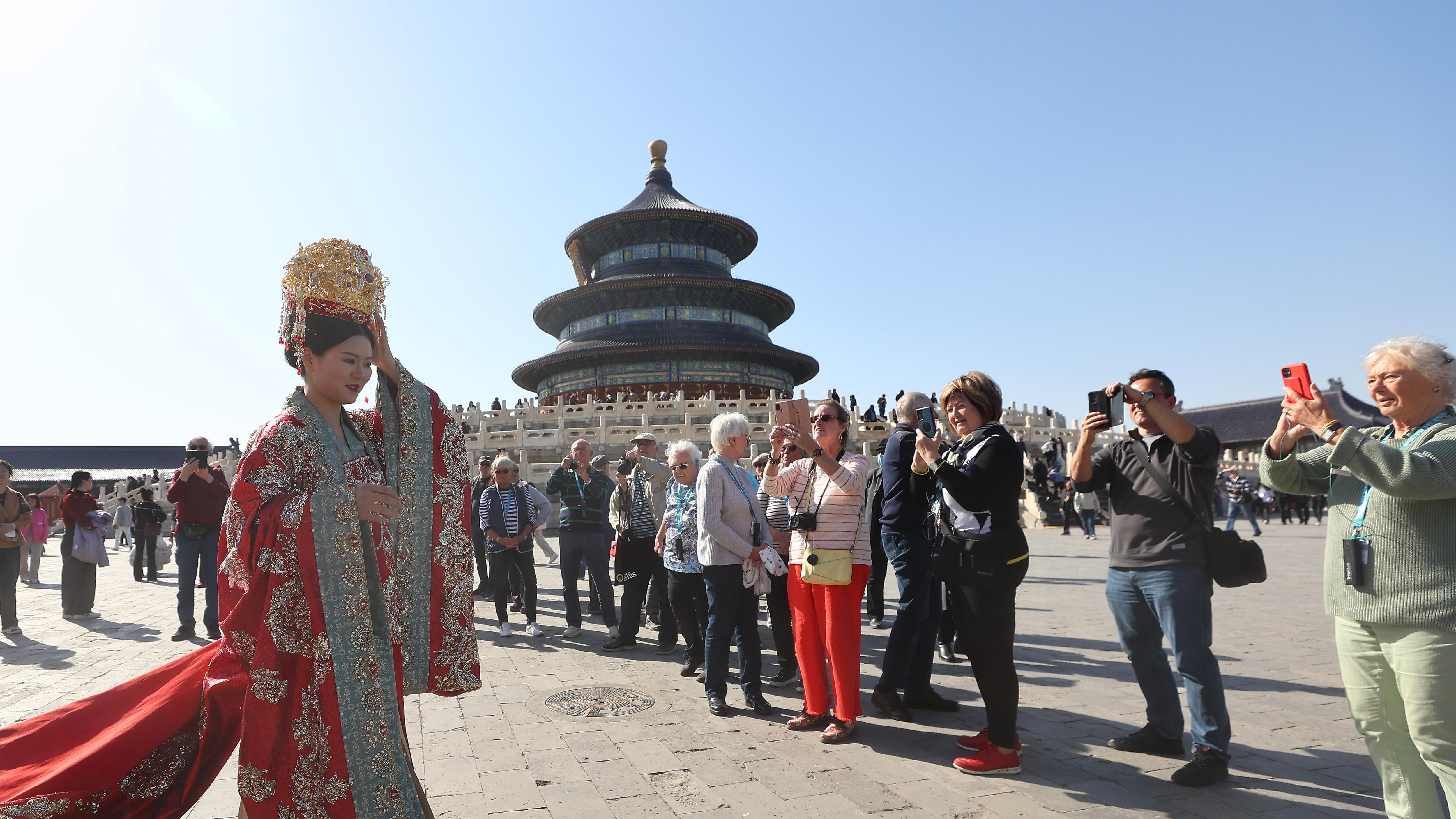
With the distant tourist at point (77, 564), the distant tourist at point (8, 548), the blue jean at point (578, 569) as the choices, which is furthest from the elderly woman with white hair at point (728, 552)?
the distant tourist at point (77, 564)

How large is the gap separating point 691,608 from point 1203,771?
365 centimetres

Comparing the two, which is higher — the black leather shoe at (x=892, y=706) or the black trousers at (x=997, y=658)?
the black trousers at (x=997, y=658)

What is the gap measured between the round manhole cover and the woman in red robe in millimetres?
2146

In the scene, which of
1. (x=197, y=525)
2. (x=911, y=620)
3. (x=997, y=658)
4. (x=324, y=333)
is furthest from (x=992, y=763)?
(x=197, y=525)

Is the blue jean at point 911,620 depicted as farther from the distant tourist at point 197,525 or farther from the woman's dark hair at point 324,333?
the distant tourist at point 197,525

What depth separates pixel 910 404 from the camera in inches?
190

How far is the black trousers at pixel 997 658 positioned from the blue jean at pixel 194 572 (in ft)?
23.6

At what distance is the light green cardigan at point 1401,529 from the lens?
2.49 m

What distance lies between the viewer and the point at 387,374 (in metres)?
2.95

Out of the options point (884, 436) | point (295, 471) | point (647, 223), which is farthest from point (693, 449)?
point (647, 223)

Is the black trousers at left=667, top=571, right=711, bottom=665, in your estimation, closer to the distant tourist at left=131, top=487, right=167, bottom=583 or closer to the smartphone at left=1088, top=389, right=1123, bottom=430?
the smartphone at left=1088, top=389, right=1123, bottom=430

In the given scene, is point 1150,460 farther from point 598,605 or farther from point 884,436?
point 884,436

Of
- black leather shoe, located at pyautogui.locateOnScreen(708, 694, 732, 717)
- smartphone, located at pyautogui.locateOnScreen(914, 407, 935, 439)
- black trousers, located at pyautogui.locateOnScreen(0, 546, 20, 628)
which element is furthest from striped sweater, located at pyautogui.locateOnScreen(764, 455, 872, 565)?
black trousers, located at pyautogui.locateOnScreen(0, 546, 20, 628)

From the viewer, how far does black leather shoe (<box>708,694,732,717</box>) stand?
4.77 m
